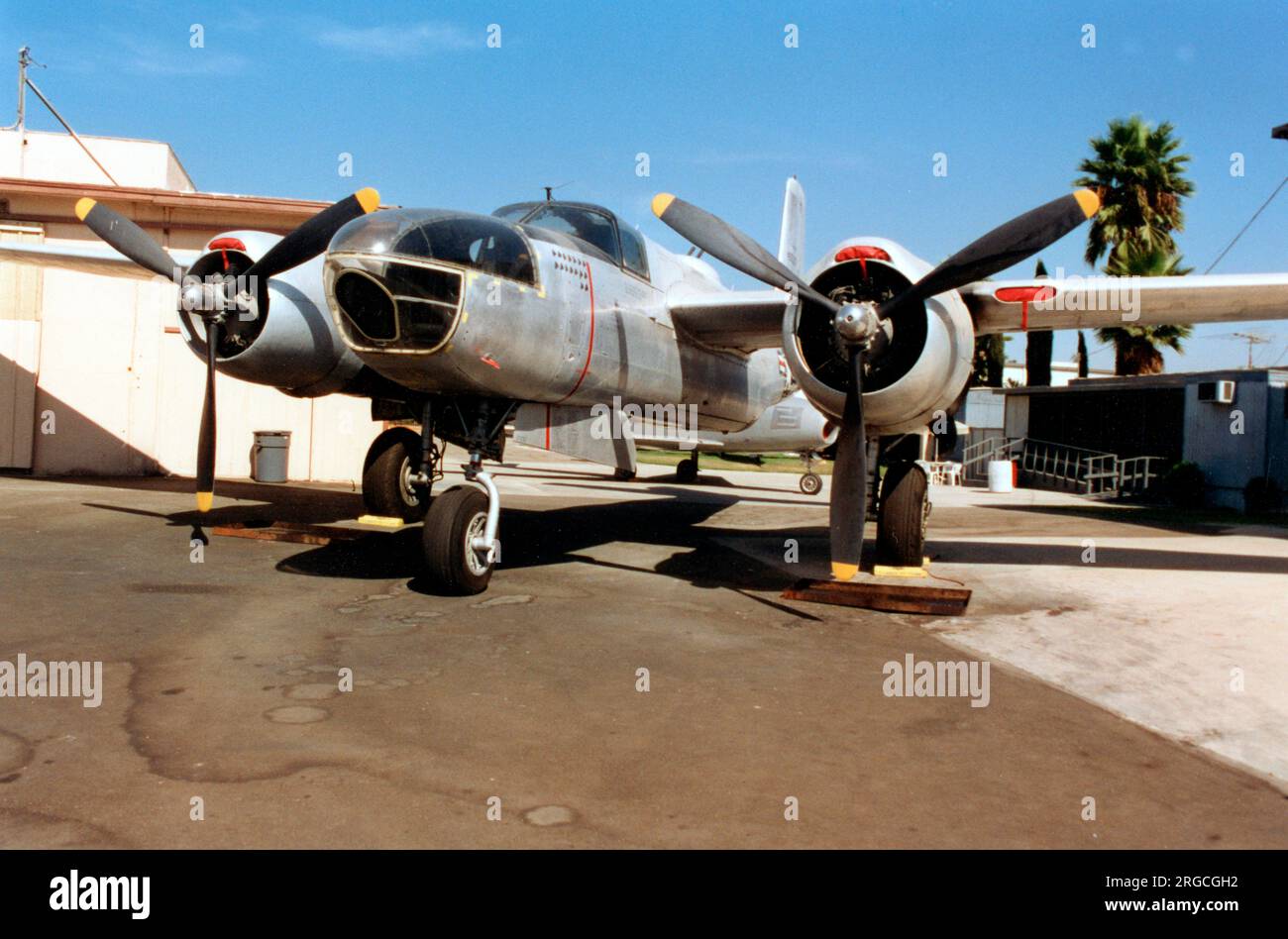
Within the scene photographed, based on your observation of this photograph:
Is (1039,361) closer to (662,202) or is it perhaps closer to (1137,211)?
(1137,211)

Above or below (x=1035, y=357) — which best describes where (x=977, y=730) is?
below

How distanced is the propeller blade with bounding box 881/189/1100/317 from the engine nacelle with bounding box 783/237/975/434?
0.32 m

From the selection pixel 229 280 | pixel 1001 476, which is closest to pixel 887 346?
pixel 229 280

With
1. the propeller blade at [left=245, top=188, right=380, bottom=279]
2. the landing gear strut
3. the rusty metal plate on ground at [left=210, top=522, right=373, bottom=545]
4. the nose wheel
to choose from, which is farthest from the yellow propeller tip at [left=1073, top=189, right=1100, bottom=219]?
the rusty metal plate on ground at [left=210, top=522, right=373, bottom=545]

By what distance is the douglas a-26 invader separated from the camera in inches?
326

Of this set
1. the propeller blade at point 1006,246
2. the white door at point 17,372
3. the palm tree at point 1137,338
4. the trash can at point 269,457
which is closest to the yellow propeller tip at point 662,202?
the propeller blade at point 1006,246

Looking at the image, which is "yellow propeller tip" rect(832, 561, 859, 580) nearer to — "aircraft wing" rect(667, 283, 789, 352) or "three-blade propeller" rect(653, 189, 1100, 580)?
"three-blade propeller" rect(653, 189, 1100, 580)

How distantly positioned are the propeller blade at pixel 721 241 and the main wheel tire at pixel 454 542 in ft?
12.0

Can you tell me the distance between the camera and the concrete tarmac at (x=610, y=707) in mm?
4062

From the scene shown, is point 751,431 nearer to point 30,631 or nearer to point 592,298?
point 592,298

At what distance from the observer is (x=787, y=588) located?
10078 millimetres

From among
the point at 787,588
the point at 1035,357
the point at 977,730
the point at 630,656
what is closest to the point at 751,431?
the point at 787,588

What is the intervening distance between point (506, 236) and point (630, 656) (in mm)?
4014
